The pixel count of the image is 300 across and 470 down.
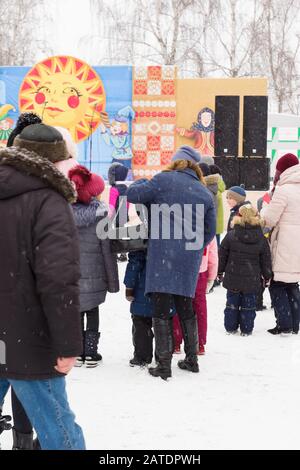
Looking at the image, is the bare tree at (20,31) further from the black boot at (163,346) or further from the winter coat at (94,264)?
the black boot at (163,346)

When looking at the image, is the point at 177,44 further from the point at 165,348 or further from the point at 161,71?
the point at 165,348

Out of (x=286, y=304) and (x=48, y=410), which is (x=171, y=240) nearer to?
(x=286, y=304)

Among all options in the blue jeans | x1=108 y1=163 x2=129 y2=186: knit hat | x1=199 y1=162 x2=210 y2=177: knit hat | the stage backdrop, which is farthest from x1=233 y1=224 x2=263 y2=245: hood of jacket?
the stage backdrop

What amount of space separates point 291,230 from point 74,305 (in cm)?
426

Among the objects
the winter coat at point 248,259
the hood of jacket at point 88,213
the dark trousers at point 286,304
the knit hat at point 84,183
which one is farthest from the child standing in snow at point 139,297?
the dark trousers at point 286,304

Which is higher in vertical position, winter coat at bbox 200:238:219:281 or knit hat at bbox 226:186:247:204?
knit hat at bbox 226:186:247:204

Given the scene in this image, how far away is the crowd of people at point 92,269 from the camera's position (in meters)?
2.44

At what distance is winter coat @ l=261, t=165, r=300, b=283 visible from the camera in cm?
628

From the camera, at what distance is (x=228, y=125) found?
1422 cm

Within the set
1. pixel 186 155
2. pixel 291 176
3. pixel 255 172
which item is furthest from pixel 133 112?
pixel 186 155

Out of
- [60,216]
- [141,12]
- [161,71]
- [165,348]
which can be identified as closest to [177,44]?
[141,12]

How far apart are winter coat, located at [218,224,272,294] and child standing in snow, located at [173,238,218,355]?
680 millimetres

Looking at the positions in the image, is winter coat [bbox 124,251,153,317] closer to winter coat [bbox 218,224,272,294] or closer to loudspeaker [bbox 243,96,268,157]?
winter coat [bbox 218,224,272,294]

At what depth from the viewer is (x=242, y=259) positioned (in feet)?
20.5
